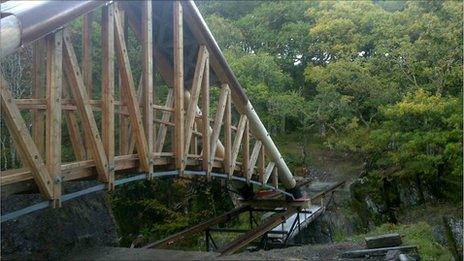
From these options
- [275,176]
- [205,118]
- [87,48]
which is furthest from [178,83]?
[275,176]

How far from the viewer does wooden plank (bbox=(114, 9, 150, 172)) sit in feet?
19.6

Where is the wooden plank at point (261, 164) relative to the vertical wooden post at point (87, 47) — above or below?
below

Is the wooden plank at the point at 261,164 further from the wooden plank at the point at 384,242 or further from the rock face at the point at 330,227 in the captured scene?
the wooden plank at the point at 384,242

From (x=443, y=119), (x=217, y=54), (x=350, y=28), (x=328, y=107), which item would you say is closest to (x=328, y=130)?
(x=328, y=107)

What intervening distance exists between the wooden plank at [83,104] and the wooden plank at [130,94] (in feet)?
2.45

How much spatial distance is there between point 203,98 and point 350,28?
13256 mm

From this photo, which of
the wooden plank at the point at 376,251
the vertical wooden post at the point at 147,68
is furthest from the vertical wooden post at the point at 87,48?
the wooden plank at the point at 376,251

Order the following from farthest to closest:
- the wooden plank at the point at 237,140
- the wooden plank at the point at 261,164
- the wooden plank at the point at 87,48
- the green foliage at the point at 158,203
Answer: the green foliage at the point at 158,203 → the wooden plank at the point at 261,164 → the wooden plank at the point at 237,140 → the wooden plank at the point at 87,48

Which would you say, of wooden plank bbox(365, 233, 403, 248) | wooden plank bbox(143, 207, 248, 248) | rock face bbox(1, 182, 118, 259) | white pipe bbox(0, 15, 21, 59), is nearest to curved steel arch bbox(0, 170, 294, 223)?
wooden plank bbox(143, 207, 248, 248)

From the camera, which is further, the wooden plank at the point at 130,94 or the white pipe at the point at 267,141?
the white pipe at the point at 267,141

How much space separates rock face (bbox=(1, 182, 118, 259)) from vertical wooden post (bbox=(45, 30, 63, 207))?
240 cm

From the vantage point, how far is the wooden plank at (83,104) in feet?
16.5

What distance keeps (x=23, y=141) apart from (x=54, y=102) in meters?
0.59

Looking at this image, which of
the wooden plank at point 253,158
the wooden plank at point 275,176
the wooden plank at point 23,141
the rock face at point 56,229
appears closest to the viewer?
the wooden plank at point 23,141
